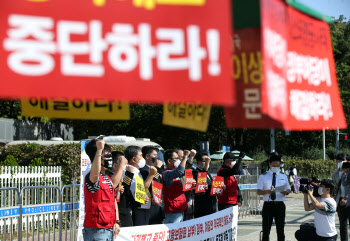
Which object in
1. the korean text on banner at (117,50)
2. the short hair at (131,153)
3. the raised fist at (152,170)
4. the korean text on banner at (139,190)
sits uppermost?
the korean text on banner at (117,50)

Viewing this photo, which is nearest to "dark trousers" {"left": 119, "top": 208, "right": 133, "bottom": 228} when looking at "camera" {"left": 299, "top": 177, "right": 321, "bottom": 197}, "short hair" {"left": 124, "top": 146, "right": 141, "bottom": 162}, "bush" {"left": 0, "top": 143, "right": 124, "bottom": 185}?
"short hair" {"left": 124, "top": 146, "right": 141, "bottom": 162}

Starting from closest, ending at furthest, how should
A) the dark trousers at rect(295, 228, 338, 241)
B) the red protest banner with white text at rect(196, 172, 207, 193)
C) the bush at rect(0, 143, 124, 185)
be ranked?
1. the dark trousers at rect(295, 228, 338, 241)
2. the red protest banner with white text at rect(196, 172, 207, 193)
3. the bush at rect(0, 143, 124, 185)

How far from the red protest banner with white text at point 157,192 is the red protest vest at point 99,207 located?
222 centimetres

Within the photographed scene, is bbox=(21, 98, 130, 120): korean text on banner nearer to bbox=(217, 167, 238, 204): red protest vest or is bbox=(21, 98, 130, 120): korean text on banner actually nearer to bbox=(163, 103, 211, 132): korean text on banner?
bbox=(163, 103, 211, 132): korean text on banner

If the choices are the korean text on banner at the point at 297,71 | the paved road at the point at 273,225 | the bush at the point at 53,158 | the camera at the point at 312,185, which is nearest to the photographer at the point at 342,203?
the camera at the point at 312,185

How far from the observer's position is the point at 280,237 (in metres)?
11.2

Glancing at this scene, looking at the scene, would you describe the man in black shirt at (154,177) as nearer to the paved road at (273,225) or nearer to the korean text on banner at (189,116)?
the paved road at (273,225)

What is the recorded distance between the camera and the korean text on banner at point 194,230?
8.31m

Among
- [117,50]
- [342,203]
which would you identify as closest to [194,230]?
[342,203]

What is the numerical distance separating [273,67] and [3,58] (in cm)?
137

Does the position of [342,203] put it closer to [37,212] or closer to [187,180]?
[187,180]

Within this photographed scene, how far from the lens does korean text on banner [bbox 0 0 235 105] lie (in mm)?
2375

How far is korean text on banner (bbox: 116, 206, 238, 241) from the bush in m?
6.42

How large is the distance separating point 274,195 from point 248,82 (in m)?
8.28
